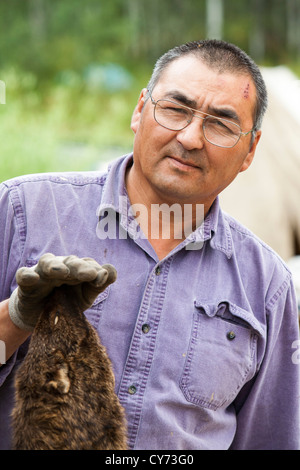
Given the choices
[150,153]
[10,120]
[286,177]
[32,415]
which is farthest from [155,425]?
[10,120]

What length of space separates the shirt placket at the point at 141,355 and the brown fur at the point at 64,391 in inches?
15.1

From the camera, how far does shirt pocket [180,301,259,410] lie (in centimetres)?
237

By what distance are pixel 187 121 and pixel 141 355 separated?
86cm

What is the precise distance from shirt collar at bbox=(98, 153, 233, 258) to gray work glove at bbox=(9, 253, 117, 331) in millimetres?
653

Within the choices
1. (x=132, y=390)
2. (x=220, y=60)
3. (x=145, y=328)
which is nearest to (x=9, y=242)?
(x=145, y=328)

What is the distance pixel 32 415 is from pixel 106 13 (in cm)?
2479

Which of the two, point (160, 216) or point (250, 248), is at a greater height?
point (160, 216)

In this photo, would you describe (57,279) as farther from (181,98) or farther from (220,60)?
(220,60)

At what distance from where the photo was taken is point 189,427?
240cm

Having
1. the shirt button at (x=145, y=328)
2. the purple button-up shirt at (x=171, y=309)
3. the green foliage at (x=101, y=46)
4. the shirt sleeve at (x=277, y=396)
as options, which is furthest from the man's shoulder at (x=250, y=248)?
the green foliage at (x=101, y=46)

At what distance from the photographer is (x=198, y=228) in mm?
2541

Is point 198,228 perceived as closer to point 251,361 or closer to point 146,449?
point 251,361

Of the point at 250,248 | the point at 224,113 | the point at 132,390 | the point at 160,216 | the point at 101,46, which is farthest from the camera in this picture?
the point at 101,46

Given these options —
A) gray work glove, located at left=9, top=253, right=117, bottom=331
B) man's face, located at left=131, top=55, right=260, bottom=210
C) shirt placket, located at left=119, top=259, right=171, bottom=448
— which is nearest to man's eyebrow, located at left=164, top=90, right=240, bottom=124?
man's face, located at left=131, top=55, right=260, bottom=210
